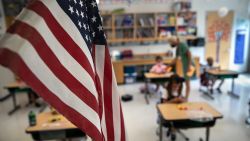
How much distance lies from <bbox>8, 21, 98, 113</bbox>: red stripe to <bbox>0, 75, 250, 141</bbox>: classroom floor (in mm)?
3064

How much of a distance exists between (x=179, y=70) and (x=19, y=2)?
18.5 ft

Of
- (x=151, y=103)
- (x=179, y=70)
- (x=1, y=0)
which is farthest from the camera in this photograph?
(x=179, y=70)

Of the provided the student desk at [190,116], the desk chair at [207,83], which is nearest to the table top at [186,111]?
the student desk at [190,116]

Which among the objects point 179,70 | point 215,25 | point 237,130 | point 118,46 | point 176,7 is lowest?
point 237,130

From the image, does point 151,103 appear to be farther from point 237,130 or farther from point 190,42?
point 190,42

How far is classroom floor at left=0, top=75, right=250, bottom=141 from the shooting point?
4055mm

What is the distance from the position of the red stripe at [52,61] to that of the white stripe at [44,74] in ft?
0.06

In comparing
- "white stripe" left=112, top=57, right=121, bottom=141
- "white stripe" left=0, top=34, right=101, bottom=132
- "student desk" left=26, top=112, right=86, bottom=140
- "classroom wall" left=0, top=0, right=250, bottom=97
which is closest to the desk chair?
"classroom wall" left=0, top=0, right=250, bottom=97

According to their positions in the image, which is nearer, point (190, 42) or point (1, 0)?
point (1, 0)

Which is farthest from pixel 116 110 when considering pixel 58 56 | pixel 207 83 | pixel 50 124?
pixel 207 83

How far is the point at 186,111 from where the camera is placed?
3.21 metres

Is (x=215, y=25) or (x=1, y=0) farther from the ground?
(x=1, y=0)

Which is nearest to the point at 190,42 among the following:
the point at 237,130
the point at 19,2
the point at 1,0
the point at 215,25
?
the point at 215,25

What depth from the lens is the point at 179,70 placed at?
758 cm
